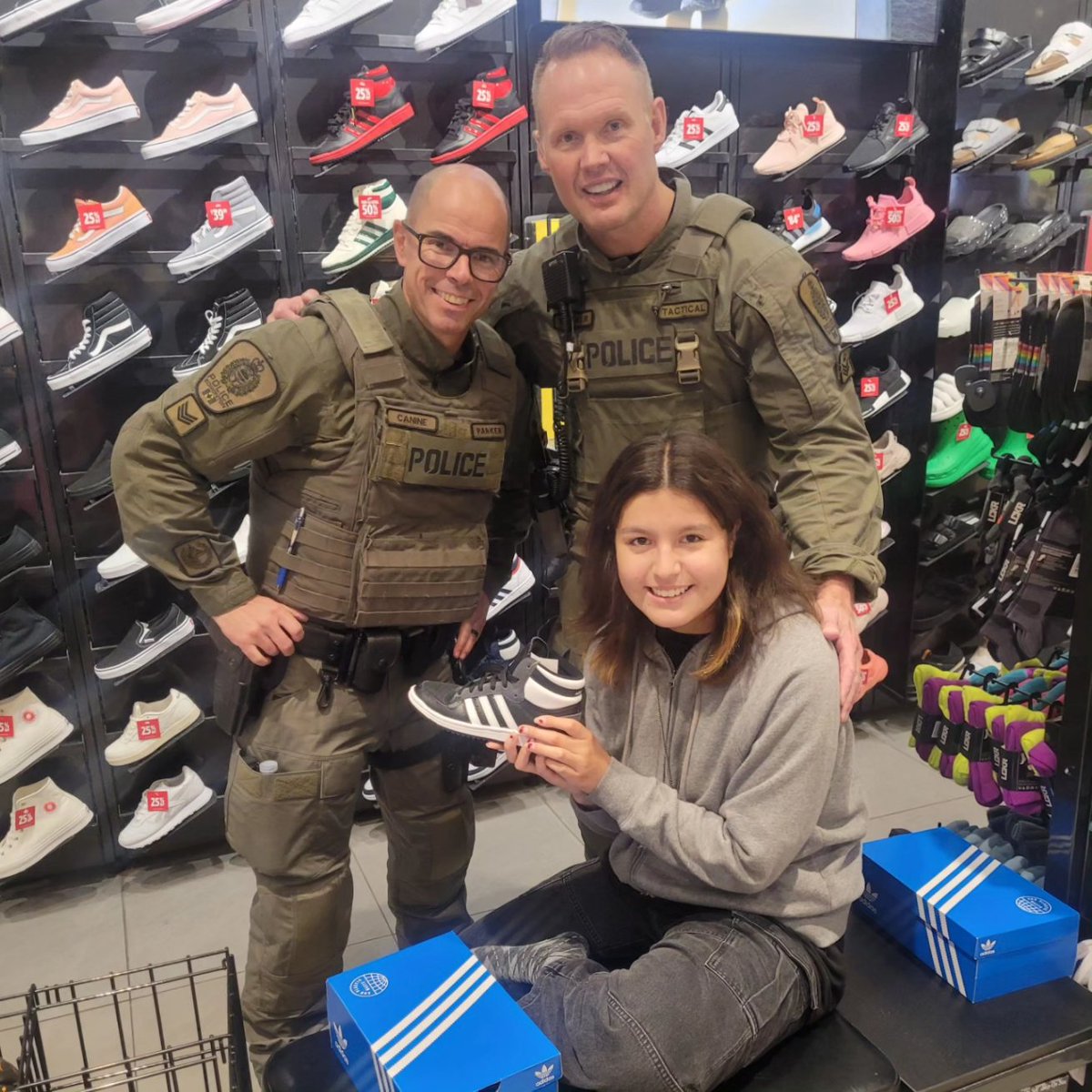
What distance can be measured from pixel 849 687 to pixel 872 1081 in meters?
0.60

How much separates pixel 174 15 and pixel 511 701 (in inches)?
92.4

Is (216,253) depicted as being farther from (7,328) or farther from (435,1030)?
(435,1030)

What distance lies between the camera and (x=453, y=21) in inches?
126

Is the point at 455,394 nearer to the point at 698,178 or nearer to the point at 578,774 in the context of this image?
the point at 578,774

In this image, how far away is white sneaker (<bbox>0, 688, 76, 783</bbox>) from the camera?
307cm

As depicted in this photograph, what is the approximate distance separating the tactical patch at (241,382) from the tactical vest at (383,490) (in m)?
0.17

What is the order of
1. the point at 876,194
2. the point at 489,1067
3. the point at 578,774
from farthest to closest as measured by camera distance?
the point at 876,194 < the point at 578,774 < the point at 489,1067

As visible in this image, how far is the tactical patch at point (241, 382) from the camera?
2016mm

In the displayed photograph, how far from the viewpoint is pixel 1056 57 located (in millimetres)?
4051

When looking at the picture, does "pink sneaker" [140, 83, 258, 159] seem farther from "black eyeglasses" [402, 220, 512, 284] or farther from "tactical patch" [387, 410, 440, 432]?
"tactical patch" [387, 410, 440, 432]

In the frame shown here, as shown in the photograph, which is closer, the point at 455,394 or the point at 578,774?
the point at 578,774

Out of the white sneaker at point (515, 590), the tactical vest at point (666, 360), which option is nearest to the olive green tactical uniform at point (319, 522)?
the tactical vest at point (666, 360)

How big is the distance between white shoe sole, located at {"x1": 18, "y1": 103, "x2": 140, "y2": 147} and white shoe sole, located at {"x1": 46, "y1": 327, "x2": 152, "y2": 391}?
576mm

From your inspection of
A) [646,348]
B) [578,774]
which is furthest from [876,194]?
[578,774]
